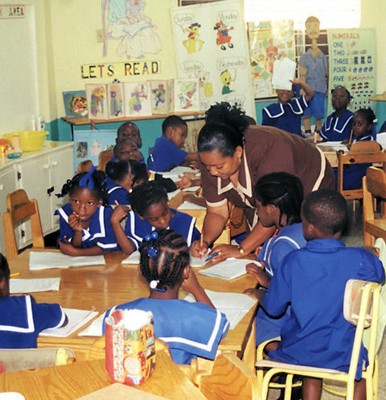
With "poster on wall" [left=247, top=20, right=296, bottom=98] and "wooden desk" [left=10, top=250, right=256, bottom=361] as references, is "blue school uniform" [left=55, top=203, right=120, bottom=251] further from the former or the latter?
"poster on wall" [left=247, top=20, right=296, bottom=98]

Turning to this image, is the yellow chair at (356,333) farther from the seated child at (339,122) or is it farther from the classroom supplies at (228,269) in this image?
the seated child at (339,122)

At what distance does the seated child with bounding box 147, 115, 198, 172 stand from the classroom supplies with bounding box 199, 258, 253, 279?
2.53 m

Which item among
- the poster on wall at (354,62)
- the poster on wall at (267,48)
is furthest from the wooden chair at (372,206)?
the poster on wall at (354,62)

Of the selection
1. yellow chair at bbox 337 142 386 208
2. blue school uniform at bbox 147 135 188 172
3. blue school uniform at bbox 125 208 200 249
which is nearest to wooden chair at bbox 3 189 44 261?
blue school uniform at bbox 125 208 200 249

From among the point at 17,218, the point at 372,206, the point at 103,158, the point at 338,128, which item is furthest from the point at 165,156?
the point at 338,128

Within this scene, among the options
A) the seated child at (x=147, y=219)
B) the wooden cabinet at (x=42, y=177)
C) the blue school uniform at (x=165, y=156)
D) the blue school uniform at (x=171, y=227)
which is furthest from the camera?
the wooden cabinet at (x=42, y=177)

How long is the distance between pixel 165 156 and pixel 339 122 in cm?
257

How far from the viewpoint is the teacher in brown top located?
138 inches

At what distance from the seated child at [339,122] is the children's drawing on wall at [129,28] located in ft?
6.52

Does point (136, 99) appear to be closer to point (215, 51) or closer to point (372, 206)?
point (215, 51)

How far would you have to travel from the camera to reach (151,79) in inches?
Result: 329

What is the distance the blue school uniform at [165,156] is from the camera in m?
5.92

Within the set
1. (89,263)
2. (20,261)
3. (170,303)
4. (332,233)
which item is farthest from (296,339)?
(20,261)

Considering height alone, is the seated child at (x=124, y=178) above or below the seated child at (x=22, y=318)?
above
